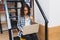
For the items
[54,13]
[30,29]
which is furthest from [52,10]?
[30,29]

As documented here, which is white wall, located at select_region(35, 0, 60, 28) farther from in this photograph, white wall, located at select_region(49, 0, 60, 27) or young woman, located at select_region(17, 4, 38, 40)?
young woman, located at select_region(17, 4, 38, 40)

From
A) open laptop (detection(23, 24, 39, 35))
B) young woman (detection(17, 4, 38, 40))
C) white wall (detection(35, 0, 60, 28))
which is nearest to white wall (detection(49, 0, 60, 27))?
white wall (detection(35, 0, 60, 28))

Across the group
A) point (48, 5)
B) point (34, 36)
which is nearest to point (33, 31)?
point (34, 36)

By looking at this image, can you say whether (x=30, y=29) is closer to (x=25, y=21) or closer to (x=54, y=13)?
(x=25, y=21)

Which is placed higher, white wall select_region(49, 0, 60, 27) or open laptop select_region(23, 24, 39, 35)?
white wall select_region(49, 0, 60, 27)

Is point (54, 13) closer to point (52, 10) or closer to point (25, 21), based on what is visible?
point (52, 10)

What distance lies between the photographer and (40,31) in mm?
2752

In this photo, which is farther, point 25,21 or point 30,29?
point 25,21

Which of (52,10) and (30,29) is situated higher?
(52,10)

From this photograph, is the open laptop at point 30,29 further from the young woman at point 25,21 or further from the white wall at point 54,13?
the white wall at point 54,13

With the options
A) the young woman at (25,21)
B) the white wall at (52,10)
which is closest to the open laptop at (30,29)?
the young woman at (25,21)

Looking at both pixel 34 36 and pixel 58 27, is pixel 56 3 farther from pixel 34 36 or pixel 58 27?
pixel 34 36

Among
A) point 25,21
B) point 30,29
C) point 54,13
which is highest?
point 54,13

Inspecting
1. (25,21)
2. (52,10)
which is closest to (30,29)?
(25,21)
